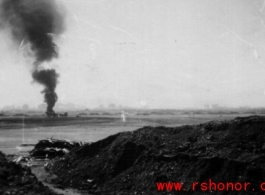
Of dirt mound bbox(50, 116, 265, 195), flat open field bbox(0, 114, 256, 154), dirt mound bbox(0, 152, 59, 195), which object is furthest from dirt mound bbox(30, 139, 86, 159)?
dirt mound bbox(0, 152, 59, 195)

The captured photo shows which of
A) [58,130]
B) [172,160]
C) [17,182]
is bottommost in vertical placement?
[58,130]

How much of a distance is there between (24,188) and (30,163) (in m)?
9.18

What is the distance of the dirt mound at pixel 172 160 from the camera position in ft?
30.5

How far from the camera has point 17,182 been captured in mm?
10414

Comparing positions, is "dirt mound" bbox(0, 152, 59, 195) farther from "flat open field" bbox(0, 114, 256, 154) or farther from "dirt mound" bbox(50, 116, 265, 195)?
"flat open field" bbox(0, 114, 256, 154)

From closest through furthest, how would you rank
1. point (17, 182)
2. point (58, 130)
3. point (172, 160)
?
1. point (17, 182)
2. point (172, 160)
3. point (58, 130)

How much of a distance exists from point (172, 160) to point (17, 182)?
6.76 meters

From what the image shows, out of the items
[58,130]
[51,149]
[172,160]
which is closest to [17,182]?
[172,160]

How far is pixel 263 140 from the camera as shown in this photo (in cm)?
1073

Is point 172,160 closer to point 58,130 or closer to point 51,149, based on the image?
point 51,149

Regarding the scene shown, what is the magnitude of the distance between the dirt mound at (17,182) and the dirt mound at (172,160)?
2262 mm

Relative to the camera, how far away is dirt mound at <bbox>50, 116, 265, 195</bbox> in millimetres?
9281

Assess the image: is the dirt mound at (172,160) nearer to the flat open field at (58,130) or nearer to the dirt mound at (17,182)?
the dirt mound at (17,182)

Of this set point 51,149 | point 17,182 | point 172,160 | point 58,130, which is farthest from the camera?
point 58,130
